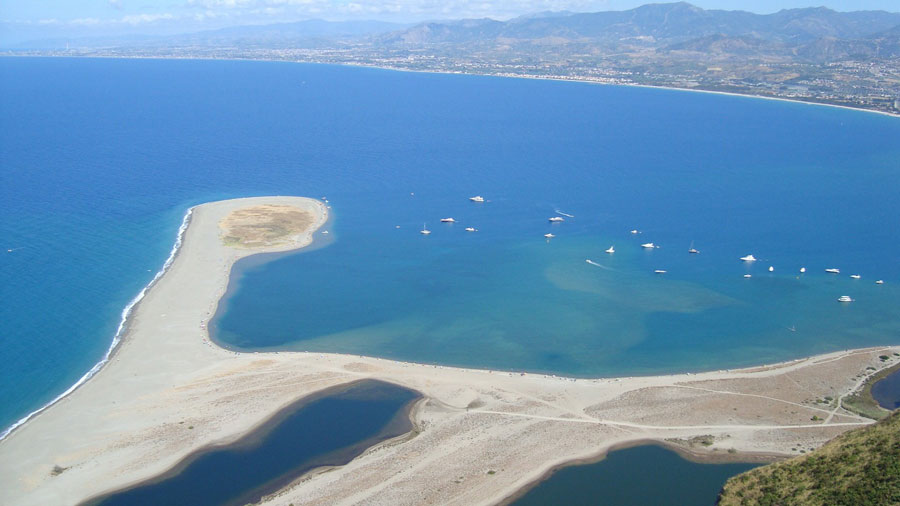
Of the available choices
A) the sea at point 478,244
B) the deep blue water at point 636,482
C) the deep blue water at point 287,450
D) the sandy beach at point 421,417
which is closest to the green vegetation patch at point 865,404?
the sandy beach at point 421,417

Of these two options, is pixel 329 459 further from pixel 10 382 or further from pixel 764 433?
pixel 764 433

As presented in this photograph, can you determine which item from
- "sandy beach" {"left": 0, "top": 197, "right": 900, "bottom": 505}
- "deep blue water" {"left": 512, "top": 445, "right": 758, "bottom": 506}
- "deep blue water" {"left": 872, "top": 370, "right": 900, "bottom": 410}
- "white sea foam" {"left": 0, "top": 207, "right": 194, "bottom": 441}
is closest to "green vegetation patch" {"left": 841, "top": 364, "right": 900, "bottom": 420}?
"deep blue water" {"left": 872, "top": 370, "right": 900, "bottom": 410}

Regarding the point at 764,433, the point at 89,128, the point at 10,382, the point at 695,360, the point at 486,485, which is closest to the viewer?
the point at 486,485

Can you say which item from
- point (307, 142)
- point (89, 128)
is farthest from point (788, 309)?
point (89, 128)

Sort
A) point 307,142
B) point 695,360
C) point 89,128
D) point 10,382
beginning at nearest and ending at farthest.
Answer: point 10,382, point 695,360, point 307,142, point 89,128

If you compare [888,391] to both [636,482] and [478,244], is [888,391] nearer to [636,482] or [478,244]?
[636,482]

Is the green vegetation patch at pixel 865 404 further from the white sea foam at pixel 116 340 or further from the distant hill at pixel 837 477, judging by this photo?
the white sea foam at pixel 116 340

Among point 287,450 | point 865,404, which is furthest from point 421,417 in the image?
point 865,404

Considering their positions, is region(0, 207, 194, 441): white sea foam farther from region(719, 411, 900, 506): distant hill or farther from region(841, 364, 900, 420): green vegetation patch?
region(841, 364, 900, 420): green vegetation patch
